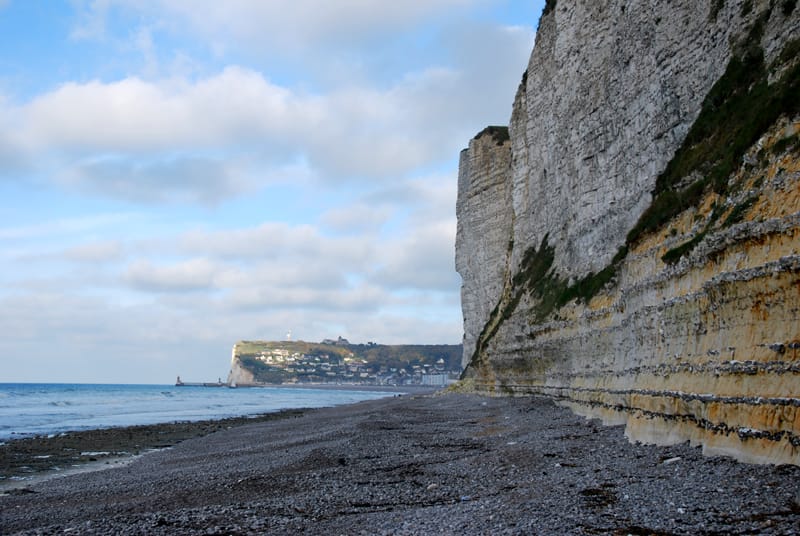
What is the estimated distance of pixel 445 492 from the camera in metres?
10.5

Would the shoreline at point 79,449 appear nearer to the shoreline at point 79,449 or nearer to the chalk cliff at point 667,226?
the shoreline at point 79,449

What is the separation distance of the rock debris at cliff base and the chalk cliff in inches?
35.3

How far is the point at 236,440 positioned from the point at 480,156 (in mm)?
35383

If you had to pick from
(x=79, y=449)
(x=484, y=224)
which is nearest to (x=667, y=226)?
(x=79, y=449)

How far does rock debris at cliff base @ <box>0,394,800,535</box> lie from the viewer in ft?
23.6

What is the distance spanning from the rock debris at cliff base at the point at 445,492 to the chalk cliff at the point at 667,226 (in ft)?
2.95

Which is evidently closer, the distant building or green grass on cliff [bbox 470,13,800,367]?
green grass on cliff [bbox 470,13,800,367]

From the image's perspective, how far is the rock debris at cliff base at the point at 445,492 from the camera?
23.6ft

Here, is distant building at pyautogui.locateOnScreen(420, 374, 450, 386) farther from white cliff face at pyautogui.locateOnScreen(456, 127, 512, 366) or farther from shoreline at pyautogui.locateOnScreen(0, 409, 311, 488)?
shoreline at pyautogui.locateOnScreen(0, 409, 311, 488)

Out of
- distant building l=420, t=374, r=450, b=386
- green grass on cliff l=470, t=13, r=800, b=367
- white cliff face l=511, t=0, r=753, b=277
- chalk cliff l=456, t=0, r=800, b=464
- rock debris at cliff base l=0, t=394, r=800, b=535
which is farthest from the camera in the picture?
distant building l=420, t=374, r=450, b=386

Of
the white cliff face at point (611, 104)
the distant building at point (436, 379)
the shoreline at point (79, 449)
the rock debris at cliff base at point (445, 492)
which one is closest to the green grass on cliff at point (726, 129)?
the white cliff face at point (611, 104)

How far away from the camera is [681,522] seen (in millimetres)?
6703

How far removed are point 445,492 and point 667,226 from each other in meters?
6.97

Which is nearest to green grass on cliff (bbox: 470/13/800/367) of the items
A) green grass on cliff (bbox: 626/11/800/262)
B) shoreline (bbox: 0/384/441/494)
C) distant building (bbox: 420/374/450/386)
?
green grass on cliff (bbox: 626/11/800/262)
